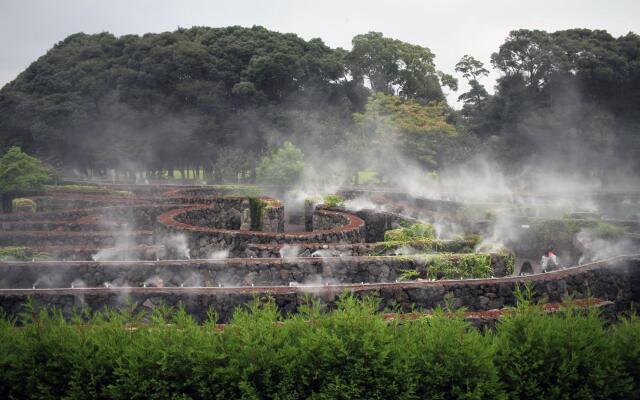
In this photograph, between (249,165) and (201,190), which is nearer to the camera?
(201,190)

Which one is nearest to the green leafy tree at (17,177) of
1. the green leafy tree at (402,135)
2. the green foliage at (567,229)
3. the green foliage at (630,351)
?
the green leafy tree at (402,135)

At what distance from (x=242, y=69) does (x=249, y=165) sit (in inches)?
471

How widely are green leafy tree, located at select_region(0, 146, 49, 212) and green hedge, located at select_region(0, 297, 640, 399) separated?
31.8 m

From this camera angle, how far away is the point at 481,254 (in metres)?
14.5

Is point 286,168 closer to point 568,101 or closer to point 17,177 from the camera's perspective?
point 17,177

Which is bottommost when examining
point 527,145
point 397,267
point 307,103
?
point 397,267

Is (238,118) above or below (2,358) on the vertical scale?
above

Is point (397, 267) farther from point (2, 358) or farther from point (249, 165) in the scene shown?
point (249, 165)

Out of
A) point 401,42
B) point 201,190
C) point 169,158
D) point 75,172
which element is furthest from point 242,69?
point 201,190

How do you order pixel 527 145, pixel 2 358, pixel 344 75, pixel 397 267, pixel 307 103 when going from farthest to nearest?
pixel 344 75
pixel 307 103
pixel 527 145
pixel 397 267
pixel 2 358

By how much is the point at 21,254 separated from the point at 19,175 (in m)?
22.3

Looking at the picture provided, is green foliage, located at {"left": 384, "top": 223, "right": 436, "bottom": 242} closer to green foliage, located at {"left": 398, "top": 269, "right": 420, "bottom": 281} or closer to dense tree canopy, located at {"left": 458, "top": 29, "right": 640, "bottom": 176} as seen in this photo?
green foliage, located at {"left": 398, "top": 269, "right": 420, "bottom": 281}

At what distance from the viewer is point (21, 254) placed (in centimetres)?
1672

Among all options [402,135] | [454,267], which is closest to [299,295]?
[454,267]
